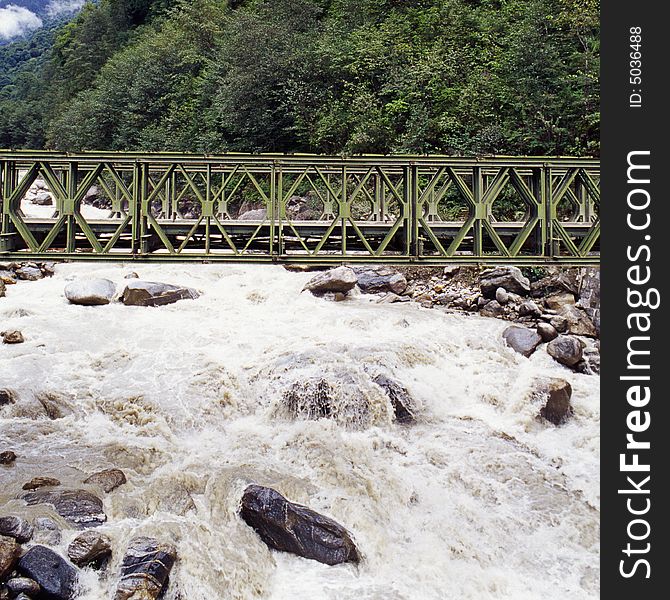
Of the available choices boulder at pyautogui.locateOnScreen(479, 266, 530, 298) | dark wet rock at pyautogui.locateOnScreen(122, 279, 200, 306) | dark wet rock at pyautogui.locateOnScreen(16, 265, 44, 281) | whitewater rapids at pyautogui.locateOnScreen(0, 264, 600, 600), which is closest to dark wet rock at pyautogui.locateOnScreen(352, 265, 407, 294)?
whitewater rapids at pyautogui.locateOnScreen(0, 264, 600, 600)

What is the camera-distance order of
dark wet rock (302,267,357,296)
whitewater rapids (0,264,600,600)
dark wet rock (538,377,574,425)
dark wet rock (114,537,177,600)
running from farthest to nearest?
dark wet rock (302,267,357,296), dark wet rock (538,377,574,425), whitewater rapids (0,264,600,600), dark wet rock (114,537,177,600)

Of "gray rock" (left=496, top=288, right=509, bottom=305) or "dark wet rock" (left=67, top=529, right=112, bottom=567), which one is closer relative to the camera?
"dark wet rock" (left=67, top=529, right=112, bottom=567)

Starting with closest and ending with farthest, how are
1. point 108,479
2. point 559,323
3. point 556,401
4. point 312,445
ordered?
point 108,479, point 312,445, point 556,401, point 559,323

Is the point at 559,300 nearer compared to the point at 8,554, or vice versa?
the point at 8,554

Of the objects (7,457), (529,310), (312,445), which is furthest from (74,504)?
(529,310)

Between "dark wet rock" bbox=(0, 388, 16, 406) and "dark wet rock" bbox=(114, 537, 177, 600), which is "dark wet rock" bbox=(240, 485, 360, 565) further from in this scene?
"dark wet rock" bbox=(0, 388, 16, 406)

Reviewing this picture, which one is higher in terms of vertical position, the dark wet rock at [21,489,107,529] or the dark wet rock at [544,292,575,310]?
the dark wet rock at [544,292,575,310]

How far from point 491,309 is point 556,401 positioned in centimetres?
591

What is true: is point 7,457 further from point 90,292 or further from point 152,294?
point 152,294

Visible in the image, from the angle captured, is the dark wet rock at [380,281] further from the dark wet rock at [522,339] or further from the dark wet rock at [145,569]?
the dark wet rock at [145,569]

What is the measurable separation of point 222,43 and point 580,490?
37.4m

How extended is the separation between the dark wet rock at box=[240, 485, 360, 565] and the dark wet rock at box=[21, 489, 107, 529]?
2542 millimetres

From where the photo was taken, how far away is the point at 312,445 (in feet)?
46.2

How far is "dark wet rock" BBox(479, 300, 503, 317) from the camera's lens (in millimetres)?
21016
